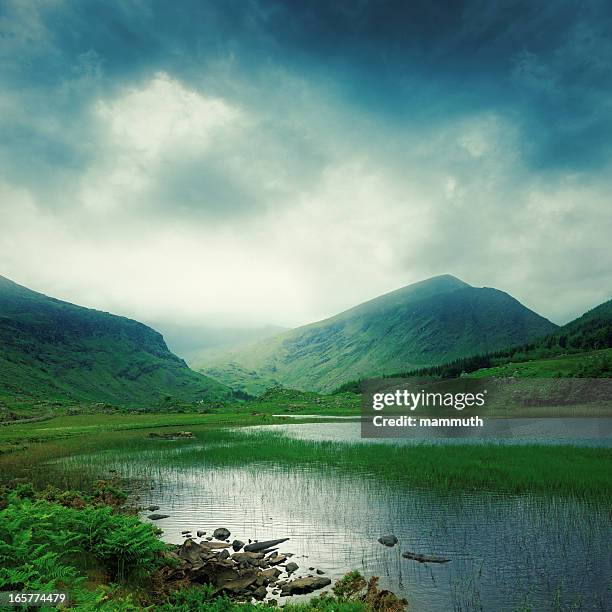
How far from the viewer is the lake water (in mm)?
20219

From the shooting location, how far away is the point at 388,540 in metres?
26.4

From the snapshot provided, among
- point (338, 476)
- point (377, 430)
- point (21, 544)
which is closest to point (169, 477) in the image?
point (338, 476)

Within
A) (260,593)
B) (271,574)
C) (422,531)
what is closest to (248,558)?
(271,574)

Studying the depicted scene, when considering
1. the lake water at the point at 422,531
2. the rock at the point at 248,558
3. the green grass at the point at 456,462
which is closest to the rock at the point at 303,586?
the lake water at the point at 422,531

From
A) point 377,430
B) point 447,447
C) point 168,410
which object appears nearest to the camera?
point 447,447

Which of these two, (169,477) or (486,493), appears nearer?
(486,493)

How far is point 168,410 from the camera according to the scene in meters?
178

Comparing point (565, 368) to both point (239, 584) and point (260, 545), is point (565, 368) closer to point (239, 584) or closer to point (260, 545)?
point (260, 545)

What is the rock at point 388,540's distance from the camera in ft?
85.5

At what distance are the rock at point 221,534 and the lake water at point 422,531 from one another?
30.1 inches

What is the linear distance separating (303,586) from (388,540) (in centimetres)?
751

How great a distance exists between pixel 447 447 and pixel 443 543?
3840cm

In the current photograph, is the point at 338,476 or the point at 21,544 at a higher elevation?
the point at 21,544

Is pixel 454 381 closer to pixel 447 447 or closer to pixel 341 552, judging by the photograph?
pixel 447 447
